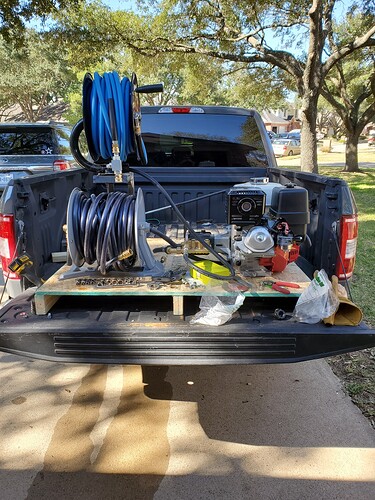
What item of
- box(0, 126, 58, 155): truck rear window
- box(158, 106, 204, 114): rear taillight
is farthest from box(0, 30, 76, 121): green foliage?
box(158, 106, 204, 114): rear taillight

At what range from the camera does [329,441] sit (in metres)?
2.64

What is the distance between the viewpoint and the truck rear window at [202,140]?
14.5 feet

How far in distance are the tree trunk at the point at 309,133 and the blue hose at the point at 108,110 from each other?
11.0 meters

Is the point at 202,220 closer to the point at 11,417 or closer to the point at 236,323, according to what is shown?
the point at 236,323

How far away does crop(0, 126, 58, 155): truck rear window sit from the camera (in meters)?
8.49

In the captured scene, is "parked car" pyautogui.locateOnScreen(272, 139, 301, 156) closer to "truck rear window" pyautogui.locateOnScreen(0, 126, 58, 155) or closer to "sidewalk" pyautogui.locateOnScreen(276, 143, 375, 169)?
"sidewalk" pyautogui.locateOnScreen(276, 143, 375, 169)

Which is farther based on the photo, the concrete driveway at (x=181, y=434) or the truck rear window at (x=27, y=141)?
the truck rear window at (x=27, y=141)

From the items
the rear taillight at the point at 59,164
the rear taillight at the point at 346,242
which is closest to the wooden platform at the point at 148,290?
the rear taillight at the point at 346,242

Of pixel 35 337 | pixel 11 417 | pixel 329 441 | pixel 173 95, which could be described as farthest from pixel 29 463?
pixel 173 95

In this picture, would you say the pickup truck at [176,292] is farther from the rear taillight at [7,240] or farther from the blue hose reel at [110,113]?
the blue hose reel at [110,113]

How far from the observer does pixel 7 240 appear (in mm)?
2512

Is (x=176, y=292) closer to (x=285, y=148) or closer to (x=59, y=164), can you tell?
(x=59, y=164)

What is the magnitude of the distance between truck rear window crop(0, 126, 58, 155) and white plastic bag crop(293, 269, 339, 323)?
753cm

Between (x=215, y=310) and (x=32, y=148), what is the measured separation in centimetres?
761
